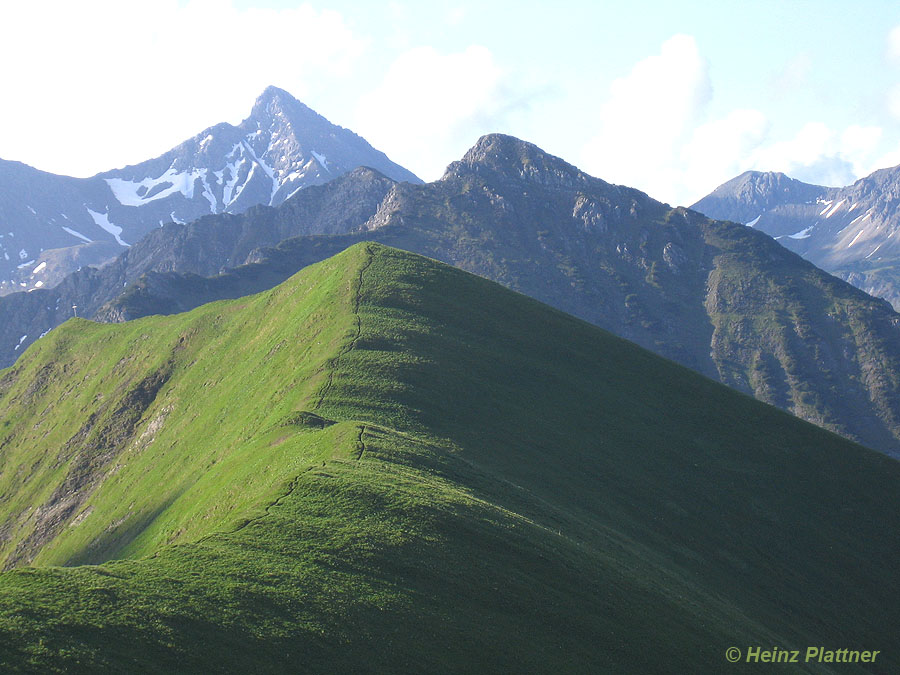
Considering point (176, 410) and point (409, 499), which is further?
point (176, 410)

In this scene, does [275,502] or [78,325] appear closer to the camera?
[275,502]

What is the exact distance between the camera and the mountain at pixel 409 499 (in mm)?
32156

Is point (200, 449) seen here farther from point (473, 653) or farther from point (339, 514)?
point (473, 653)

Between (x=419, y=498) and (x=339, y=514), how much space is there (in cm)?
535

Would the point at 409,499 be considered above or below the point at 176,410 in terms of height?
above

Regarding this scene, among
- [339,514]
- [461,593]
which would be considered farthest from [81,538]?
[461,593]

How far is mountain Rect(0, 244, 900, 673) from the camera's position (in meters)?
32.2

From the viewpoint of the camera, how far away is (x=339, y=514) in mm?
42406

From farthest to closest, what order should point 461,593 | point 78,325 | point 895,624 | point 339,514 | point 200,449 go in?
point 78,325, point 200,449, point 895,624, point 339,514, point 461,593

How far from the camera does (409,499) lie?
1767 inches

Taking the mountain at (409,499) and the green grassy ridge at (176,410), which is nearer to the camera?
the mountain at (409,499)

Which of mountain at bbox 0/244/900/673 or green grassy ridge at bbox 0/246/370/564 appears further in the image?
green grassy ridge at bbox 0/246/370/564

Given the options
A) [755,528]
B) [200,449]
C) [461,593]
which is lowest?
[200,449]

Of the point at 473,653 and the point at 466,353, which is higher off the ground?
the point at 466,353
